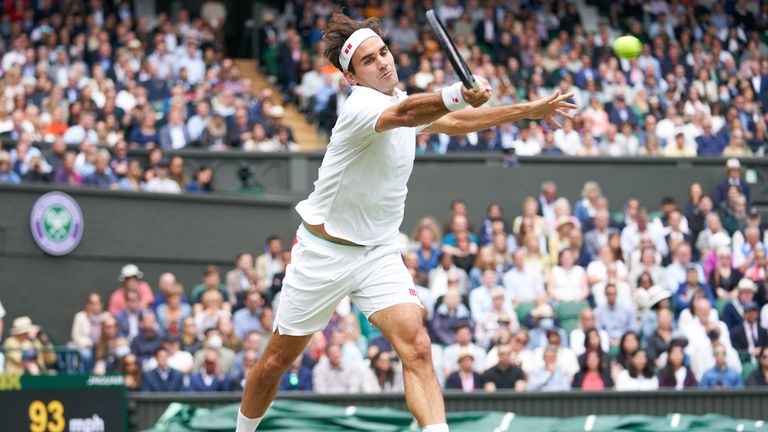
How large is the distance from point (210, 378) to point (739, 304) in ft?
20.5

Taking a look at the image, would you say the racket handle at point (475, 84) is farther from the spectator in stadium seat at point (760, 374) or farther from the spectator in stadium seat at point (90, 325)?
the spectator in stadium seat at point (760, 374)

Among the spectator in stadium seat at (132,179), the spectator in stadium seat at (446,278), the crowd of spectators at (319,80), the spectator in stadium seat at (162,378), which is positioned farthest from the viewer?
the crowd of spectators at (319,80)

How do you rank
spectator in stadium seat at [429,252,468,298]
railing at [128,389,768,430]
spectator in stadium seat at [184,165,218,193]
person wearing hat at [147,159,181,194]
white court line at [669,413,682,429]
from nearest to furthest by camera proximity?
white court line at [669,413,682,429] → railing at [128,389,768,430] → spectator in stadium seat at [429,252,468,298] → person wearing hat at [147,159,181,194] → spectator in stadium seat at [184,165,218,193]

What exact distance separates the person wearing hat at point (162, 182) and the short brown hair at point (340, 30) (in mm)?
9872

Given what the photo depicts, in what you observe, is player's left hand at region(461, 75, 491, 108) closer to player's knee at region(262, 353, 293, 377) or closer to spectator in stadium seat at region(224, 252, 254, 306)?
player's knee at region(262, 353, 293, 377)

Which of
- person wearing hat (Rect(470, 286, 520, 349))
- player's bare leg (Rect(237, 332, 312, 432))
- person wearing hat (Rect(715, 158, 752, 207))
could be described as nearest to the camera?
player's bare leg (Rect(237, 332, 312, 432))

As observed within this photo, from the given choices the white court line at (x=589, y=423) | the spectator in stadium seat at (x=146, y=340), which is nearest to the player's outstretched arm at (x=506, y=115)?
the white court line at (x=589, y=423)

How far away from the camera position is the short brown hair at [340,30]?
274 inches

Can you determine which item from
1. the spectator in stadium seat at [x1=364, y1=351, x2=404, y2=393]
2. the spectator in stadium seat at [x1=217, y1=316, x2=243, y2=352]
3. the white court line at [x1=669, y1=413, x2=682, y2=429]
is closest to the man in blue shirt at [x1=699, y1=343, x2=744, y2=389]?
the white court line at [x1=669, y1=413, x2=682, y2=429]

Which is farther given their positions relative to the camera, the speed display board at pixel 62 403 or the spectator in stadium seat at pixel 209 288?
the spectator in stadium seat at pixel 209 288

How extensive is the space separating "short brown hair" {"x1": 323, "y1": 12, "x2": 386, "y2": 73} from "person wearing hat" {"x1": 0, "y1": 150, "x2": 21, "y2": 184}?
371 inches

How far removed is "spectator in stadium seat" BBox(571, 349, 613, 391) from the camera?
13.4 m

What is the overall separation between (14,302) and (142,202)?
1.94 metres

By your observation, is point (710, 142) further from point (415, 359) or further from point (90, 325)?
point (415, 359)
